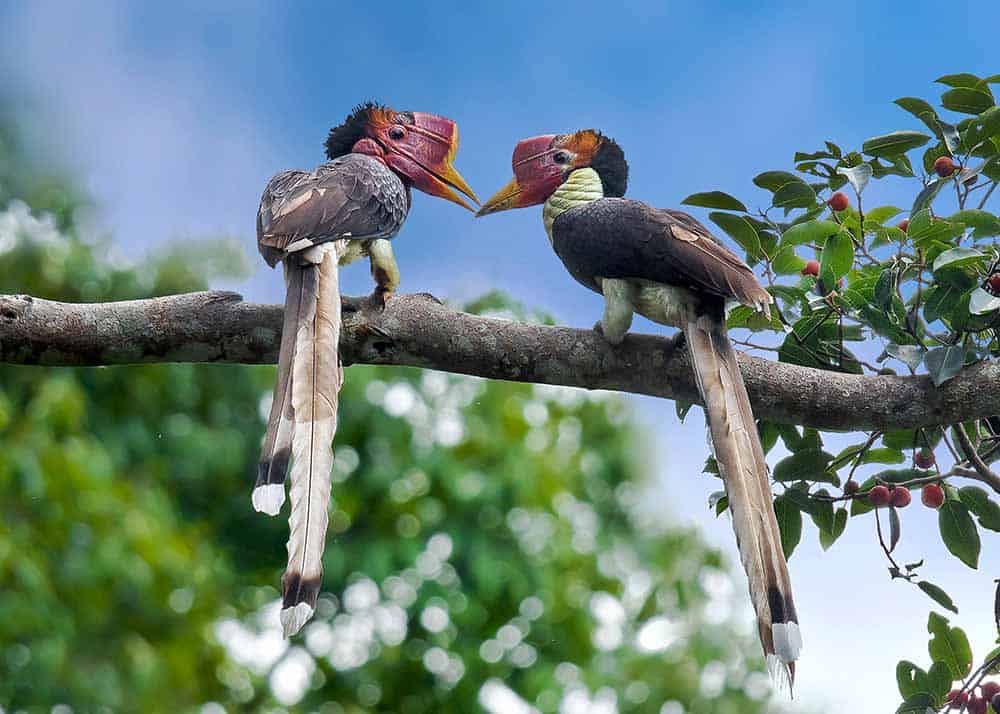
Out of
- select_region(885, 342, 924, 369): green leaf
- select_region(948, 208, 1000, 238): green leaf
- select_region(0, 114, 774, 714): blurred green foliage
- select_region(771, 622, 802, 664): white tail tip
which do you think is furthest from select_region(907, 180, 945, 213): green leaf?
select_region(0, 114, 774, 714): blurred green foliage

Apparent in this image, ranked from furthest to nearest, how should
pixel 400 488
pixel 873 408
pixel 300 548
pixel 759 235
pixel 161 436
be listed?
pixel 161 436 < pixel 400 488 < pixel 759 235 < pixel 873 408 < pixel 300 548

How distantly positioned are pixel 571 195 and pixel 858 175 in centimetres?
55

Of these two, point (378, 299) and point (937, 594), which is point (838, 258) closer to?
point (937, 594)

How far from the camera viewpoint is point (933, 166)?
2.29 metres


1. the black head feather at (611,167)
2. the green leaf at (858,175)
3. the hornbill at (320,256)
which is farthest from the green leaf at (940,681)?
the hornbill at (320,256)

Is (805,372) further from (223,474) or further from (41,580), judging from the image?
(223,474)

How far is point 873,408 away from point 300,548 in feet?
3.47

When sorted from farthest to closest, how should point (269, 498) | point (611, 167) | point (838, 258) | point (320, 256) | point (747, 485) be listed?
point (611, 167) → point (838, 258) → point (320, 256) → point (747, 485) → point (269, 498)

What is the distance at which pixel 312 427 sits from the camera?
170cm

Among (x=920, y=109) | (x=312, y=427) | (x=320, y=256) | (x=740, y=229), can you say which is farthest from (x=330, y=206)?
(x=920, y=109)

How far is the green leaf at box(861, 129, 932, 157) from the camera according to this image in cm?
217

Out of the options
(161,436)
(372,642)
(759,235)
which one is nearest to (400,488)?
(372,642)

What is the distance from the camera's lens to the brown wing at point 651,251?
1.95 meters

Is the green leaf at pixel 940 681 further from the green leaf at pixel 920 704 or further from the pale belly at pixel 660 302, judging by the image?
the pale belly at pixel 660 302
